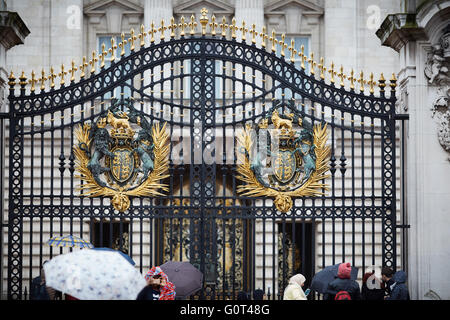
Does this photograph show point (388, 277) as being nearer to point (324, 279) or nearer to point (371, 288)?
point (371, 288)

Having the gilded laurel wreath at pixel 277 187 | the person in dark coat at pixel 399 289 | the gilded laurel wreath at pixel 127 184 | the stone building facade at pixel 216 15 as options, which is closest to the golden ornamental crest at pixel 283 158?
the gilded laurel wreath at pixel 277 187

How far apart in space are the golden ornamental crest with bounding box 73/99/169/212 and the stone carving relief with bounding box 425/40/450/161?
4340 millimetres

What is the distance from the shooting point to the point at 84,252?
861 cm

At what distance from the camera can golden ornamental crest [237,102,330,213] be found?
43.1 ft

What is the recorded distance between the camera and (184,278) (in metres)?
12.3

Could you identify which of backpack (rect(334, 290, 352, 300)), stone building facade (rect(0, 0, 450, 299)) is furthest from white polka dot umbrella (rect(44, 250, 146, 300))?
stone building facade (rect(0, 0, 450, 299))

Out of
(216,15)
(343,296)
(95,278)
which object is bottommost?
(343,296)

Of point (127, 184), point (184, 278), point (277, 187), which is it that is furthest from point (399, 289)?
point (127, 184)

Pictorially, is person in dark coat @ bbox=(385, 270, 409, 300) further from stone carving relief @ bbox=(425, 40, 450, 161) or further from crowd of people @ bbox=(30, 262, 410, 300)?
stone carving relief @ bbox=(425, 40, 450, 161)

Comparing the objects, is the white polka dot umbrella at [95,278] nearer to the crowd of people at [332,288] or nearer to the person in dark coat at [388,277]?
the crowd of people at [332,288]

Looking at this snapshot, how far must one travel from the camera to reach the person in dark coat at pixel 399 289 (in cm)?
1185

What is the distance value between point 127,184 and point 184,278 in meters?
1.92
